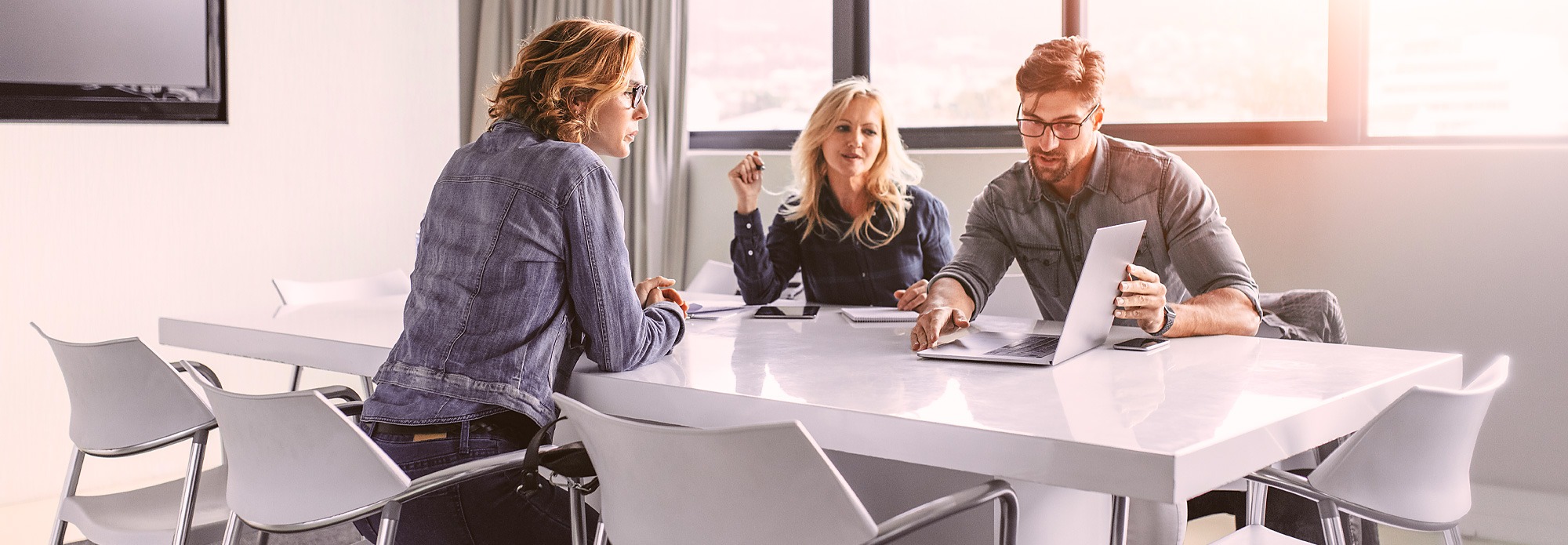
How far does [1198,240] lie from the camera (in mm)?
2213

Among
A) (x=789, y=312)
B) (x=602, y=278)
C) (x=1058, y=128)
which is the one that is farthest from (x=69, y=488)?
(x=1058, y=128)

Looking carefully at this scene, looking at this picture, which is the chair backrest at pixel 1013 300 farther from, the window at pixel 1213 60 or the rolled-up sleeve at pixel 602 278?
the rolled-up sleeve at pixel 602 278

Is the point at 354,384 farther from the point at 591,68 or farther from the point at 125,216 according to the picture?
the point at 591,68

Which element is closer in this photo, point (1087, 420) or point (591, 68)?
point (1087, 420)

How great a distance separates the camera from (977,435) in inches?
50.2

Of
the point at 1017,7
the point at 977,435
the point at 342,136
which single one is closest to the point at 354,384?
the point at 342,136

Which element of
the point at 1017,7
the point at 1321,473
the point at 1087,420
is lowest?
the point at 1321,473

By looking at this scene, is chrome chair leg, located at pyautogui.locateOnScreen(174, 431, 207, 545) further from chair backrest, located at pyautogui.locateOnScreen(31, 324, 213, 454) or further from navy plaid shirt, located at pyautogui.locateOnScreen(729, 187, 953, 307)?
navy plaid shirt, located at pyautogui.locateOnScreen(729, 187, 953, 307)

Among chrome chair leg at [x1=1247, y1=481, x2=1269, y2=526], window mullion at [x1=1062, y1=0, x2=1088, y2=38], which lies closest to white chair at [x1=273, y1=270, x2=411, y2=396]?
chrome chair leg at [x1=1247, y1=481, x2=1269, y2=526]

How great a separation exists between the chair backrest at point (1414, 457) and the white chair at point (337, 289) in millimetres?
2084

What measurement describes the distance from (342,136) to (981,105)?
7.32ft

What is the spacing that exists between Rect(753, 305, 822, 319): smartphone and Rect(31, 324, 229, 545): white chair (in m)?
1.03

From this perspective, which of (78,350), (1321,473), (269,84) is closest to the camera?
(1321,473)

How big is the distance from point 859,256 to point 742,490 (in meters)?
1.94
